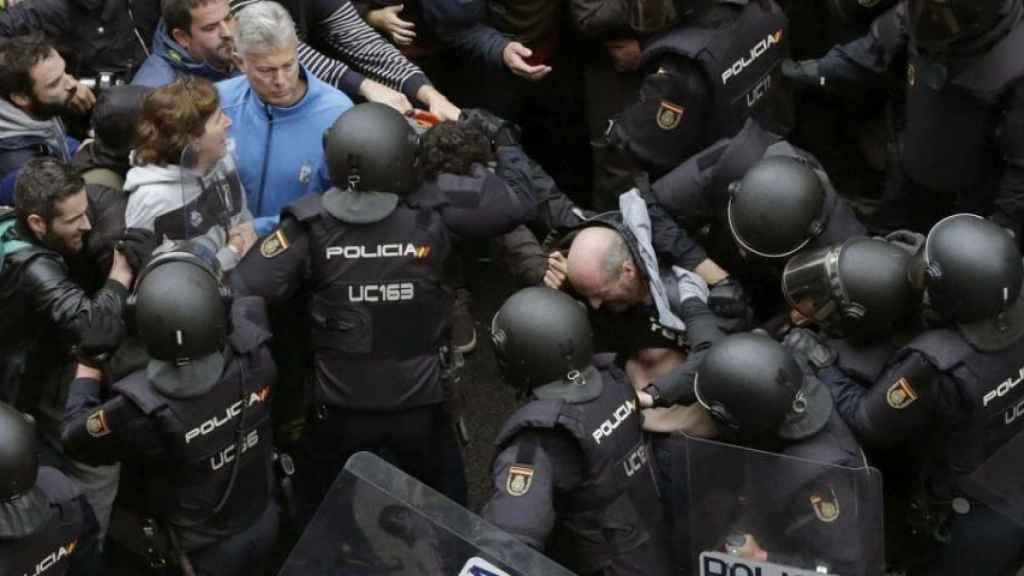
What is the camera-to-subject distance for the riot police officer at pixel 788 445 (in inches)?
159

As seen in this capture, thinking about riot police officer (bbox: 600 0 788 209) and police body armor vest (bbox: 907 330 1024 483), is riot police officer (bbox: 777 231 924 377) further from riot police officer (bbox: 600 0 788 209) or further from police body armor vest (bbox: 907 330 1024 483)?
riot police officer (bbox: 600 0 788 209)

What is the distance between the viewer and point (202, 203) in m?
5.41

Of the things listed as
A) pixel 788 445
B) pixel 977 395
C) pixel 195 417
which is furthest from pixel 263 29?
pixel 977 395

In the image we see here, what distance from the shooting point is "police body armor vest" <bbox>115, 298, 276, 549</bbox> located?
15.8ft

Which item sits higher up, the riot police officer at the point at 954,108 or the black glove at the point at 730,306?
the riot police officer at the point at 954,108

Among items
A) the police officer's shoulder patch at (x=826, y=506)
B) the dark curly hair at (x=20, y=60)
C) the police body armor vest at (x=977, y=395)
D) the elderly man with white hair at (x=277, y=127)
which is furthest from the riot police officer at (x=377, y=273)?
the police officer's shoulder patch at (x=826, y=506)

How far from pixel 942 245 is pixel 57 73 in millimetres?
3416

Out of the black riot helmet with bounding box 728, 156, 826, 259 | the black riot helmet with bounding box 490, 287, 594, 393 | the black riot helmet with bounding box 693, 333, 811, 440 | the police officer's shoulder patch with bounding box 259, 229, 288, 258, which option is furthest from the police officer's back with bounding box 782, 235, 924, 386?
the police officer's shoulder patch with bounding box 259, 229, 288, 258

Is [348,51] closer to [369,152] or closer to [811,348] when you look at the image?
[369,152]

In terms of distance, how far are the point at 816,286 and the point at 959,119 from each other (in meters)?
1.13

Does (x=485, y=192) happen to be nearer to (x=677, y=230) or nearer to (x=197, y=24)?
(x=677, y=230)

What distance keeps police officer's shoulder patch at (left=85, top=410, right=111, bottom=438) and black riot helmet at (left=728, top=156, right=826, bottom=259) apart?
7.34 feet

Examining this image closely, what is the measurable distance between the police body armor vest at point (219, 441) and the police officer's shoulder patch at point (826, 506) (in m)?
1.91

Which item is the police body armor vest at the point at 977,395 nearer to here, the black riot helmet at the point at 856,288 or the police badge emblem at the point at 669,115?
the black riot helmet at the point at 856,288
